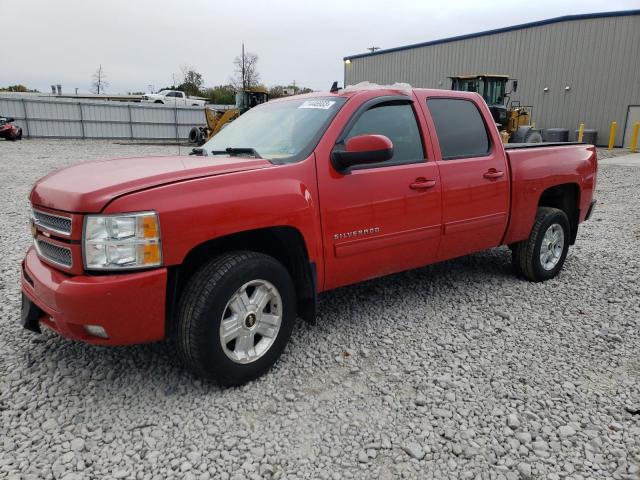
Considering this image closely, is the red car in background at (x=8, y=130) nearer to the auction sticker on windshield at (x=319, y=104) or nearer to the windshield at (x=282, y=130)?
the windshield at (x=282, y=130)

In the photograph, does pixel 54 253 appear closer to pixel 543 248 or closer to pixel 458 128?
pixel 458 128

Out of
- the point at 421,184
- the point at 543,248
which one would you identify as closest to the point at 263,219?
the point at 421,184

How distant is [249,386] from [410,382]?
3.29 feet

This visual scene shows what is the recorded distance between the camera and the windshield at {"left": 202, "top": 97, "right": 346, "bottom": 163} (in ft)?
11.0

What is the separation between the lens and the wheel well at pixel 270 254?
287 cm

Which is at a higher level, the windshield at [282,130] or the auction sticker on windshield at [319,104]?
the auction sticker on windshield at [319,104]

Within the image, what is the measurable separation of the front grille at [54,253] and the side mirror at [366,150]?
1720 mm

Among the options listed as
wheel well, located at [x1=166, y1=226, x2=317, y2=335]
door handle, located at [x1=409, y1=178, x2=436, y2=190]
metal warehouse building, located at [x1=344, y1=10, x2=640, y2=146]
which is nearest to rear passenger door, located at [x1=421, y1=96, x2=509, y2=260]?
door handle, located at [x1=409, y1=178, x2=436, y2=190]

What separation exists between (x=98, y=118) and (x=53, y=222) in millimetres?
29930

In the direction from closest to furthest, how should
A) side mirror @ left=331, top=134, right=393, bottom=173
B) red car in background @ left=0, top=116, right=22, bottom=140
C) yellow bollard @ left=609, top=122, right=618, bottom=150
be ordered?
side mirror @ left=331, top=134, right=393, bottom=173 → yellow bollard @ left=609, top=122, right=618, bottom=150 → red car in background @ left=0, top=116, right=22, bottom=140

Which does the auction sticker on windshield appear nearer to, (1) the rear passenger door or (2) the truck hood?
(2) the truck hood

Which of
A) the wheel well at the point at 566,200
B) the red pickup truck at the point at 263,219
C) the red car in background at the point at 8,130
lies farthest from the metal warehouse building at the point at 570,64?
the red car in background at the point at 8,130

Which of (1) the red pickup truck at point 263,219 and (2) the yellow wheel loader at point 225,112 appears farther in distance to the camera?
(2) the yellow wheel loader at point 225,112

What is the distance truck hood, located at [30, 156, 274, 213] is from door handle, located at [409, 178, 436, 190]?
117cm
